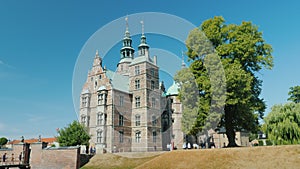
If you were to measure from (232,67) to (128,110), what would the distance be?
20362 mm

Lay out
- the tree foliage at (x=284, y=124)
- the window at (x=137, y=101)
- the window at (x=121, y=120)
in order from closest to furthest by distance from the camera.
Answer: the tree foliage at (x=284, y=124)
the window at (x=121, y=120)
the window at (x=137, y=101)

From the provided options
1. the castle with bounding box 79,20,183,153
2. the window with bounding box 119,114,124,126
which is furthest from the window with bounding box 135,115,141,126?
the window with bounding box 119,114,124,126

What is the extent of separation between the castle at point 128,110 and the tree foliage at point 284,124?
56.0 feet

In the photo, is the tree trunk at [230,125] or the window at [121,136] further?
the window at [121,136]

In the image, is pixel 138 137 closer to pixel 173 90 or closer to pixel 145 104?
pixel 145 104

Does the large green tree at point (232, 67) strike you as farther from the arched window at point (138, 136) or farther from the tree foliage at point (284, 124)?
the arched window at point (138, 136)

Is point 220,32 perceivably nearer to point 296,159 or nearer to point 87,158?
point 296,159

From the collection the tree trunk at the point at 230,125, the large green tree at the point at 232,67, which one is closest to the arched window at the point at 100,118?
the large green tree at the point at 232,67

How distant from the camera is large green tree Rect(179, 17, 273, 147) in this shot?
1983 centimetres

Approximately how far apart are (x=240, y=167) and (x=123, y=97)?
24505 mm

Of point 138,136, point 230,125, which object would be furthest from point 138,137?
point 230,125

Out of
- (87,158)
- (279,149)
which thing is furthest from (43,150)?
(279,149)

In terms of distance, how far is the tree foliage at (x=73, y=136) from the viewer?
28.1 meters

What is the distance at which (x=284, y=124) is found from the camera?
63.3ft
